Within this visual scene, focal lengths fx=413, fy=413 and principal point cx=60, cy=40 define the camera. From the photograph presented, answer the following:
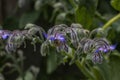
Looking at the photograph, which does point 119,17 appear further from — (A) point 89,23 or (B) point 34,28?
(B) point 34,28

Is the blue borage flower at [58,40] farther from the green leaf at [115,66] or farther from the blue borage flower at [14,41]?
the green leaf at [115,66]

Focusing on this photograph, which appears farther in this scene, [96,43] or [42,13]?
[42,13]

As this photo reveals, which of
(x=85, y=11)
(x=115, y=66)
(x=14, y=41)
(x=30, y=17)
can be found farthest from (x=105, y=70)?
(x=30, y=17)

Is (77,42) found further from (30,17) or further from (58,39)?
(30,17)

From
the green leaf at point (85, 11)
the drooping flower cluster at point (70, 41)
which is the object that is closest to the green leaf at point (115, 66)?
the green leaf at point (85, 11)

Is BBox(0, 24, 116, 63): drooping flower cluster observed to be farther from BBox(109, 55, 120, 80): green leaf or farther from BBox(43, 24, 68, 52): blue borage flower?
BBox(109, 55, 120, 80): green leaf

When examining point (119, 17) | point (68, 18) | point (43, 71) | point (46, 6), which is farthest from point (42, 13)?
point (119, 17)
